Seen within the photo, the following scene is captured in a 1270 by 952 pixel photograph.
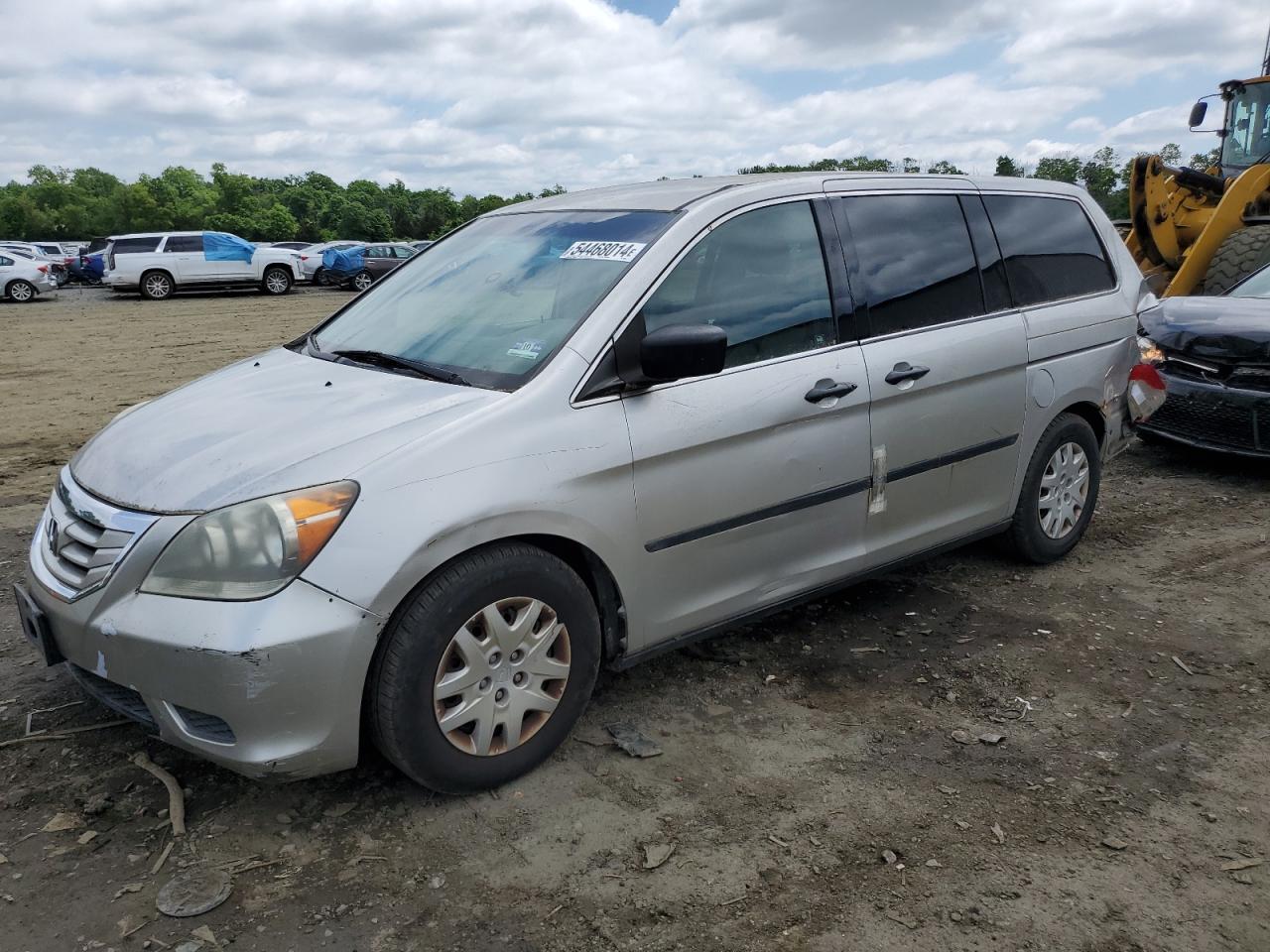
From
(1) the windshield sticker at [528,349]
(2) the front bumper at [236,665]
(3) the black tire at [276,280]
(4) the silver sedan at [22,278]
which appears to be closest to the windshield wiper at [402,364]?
(1) the windshield sticker at [528,349]

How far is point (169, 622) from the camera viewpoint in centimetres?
271

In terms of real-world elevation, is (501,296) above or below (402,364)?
above

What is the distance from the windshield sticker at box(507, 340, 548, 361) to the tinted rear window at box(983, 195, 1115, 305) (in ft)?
7.80

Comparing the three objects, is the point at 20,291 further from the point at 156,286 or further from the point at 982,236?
the point at 982,236

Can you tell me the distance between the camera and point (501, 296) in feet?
12.1

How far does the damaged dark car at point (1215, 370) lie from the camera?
6.41 metres

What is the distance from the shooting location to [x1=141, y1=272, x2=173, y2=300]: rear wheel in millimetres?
25406

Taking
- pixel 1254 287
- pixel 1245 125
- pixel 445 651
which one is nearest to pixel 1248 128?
pixel 1245 125

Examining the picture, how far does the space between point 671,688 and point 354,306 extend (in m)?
2.05

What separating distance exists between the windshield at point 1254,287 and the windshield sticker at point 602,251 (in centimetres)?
→ 561

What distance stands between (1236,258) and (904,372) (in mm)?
7162

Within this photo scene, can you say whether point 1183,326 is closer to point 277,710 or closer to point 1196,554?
point 1196,554

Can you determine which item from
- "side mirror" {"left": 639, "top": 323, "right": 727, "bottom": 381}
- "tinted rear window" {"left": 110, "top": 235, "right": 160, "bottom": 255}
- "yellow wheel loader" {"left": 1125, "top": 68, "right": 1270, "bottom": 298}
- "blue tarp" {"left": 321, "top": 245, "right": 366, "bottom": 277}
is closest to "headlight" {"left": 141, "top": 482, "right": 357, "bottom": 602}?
"side mirror" {"left": 639, "top": 323, "right": 727, "bottom": 381}

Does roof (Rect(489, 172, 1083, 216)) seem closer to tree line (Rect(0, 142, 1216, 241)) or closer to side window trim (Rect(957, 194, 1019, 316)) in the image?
side window trim (Rect(957, 194, 1019, 316))
